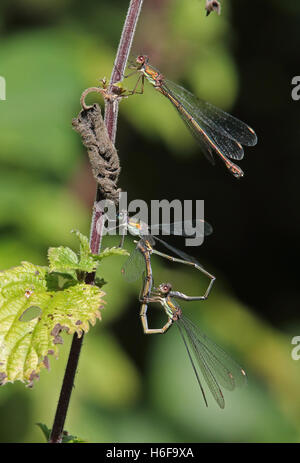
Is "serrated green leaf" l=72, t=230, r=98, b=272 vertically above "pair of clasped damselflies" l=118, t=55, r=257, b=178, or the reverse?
"pair of clasped damselflies" l=118, t=55, r=257, b=178

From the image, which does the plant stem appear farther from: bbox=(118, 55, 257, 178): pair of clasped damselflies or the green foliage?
bbox=(118, 55, 257, 178): pair of clasped damselflies

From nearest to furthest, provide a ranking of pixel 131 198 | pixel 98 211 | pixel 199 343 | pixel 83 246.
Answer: pixel 98 211 < pixel 83 246 < pixel 199 343 < pixel 131 198

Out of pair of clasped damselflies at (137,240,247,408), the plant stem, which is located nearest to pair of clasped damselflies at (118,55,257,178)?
pair of clasped damselflies at (137,240,247,408)

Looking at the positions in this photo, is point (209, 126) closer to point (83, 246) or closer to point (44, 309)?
point (83, 246)

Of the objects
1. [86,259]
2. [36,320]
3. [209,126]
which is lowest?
[36,320]

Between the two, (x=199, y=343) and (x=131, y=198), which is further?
(x=131, y=198)

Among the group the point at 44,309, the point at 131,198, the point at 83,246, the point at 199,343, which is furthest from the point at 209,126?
the point at 131,198

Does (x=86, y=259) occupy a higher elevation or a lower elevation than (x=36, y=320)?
higher
